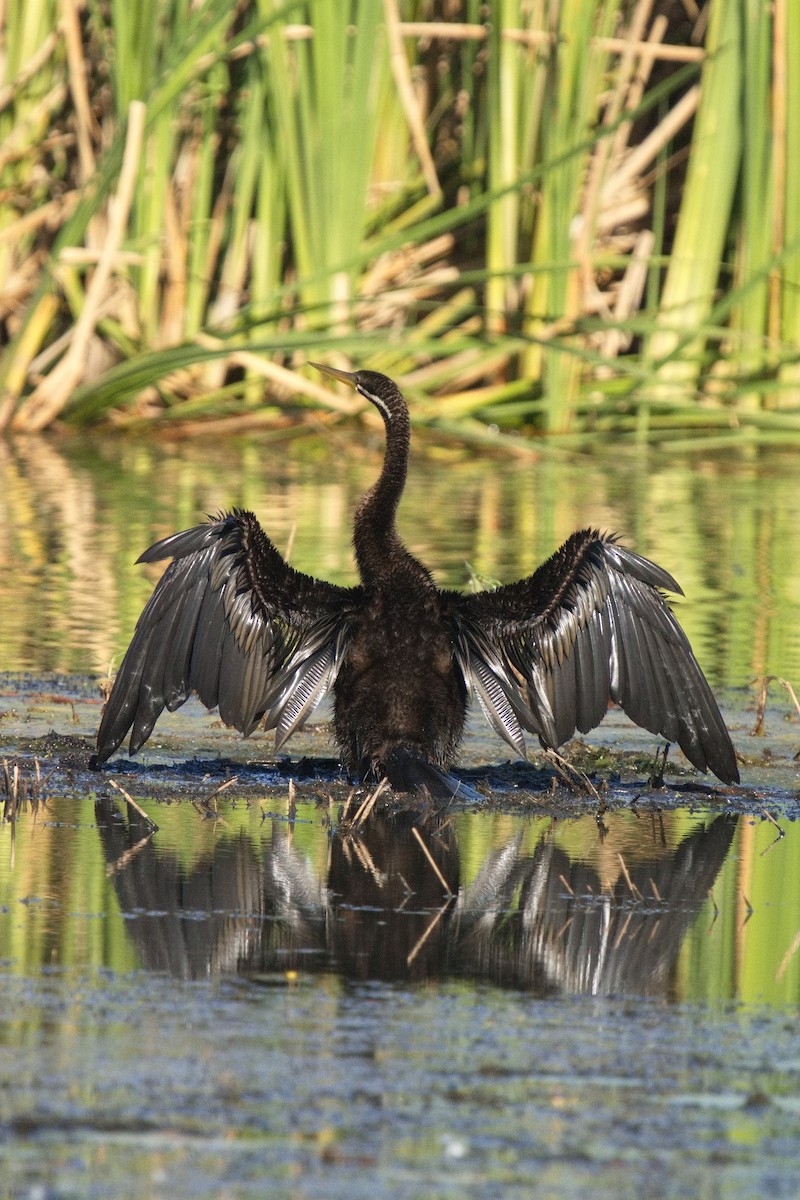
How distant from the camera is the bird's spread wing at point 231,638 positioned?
541 cm

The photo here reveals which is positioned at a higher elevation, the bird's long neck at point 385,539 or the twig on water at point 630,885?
the bird's long neck at point 385,539

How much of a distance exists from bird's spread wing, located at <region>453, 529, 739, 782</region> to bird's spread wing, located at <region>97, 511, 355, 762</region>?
42 centimetres

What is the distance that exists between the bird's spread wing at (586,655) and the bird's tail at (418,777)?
0.23 metres

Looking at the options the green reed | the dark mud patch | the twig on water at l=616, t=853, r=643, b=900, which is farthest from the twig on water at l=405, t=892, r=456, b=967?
the green reed

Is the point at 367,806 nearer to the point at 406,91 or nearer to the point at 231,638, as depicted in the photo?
the point at 231,638

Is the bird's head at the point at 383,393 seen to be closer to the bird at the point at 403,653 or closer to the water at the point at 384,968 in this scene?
the bird at the point at 403,653

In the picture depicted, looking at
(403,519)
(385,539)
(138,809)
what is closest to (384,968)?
(138,809)

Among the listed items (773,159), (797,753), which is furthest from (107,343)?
(797,753)

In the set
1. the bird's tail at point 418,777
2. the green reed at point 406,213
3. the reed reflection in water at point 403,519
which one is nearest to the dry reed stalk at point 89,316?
the green reed at point 406,213

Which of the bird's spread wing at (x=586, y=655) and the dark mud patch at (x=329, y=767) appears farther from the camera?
the bird's spread wing at (x=586, y=655)

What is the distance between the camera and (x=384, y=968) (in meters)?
3.75

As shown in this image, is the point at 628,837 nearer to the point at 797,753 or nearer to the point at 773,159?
the point at 797,753

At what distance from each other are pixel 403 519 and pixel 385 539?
5.01 metres

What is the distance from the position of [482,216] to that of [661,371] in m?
1.66
